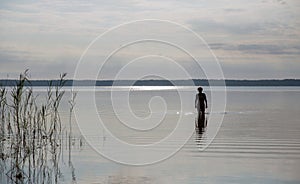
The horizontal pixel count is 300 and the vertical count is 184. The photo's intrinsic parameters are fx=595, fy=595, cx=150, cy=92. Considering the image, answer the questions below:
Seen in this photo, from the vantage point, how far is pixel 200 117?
26109 millimetres

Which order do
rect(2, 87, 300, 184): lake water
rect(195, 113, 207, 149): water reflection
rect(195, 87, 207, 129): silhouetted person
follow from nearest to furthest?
Result: rect(2, 87, 300, 184): lake water, rect(195, 113, 207, 149): water reflection, rect(195, 87, 207, 129): silhouetted person

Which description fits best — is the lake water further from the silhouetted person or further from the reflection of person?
the reflection of person

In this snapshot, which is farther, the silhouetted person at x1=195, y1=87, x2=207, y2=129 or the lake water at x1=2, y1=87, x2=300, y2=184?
the silhouetted person at x1=195, y1=87, x2=207, y2=129

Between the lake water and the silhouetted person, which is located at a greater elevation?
the silhouetted person

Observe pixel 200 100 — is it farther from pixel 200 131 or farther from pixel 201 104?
pixel 200 131

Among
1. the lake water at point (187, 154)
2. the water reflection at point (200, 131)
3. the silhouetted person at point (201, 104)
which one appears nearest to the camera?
the lake water at point (187, 154)

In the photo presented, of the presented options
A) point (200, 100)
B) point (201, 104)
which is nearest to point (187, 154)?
point (200, 100)

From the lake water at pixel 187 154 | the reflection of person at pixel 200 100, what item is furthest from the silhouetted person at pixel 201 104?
the lake water at pixel 187 154

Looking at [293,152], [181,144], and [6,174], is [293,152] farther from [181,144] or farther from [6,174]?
[6,174]

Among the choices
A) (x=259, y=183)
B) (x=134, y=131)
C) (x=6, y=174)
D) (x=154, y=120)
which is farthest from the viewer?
(x=154, y=120)

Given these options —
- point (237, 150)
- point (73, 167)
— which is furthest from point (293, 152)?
point (73, 167)

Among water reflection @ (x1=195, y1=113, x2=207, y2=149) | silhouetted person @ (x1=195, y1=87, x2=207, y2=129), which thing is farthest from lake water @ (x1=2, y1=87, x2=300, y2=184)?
silhouetted person @ (x1=195, y1=87, x2=207, y2=129)

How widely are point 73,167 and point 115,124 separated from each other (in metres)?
12.1

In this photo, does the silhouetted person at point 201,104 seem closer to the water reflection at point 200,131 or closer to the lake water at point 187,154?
the water reflection at point 200,131
